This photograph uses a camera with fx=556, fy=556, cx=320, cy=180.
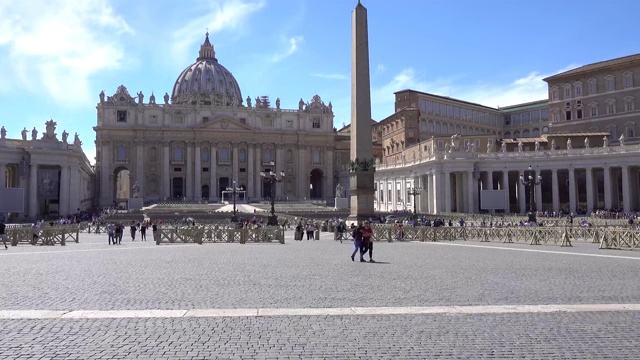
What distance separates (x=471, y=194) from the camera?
53.1 metres

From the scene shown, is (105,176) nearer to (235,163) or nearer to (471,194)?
(235,163)

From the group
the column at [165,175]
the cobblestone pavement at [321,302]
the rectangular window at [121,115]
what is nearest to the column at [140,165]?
the column at [165,175]

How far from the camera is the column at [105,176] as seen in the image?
8650cm

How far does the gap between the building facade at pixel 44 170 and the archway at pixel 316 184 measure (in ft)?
163

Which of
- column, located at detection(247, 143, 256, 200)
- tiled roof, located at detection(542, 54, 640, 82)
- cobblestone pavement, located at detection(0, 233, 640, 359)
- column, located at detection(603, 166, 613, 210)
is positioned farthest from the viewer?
column, located at detection(247, 143, 256, 200)

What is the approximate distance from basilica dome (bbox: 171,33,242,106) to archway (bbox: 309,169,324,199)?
2514 centimetres

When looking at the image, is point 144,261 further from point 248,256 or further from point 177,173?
point 177,173

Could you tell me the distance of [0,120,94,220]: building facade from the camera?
51.4 metres

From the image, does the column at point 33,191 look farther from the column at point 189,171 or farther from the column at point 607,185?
the column at point 607,185

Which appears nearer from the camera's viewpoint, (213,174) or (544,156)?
(544,156)

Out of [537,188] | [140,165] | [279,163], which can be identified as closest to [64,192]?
[140,165]

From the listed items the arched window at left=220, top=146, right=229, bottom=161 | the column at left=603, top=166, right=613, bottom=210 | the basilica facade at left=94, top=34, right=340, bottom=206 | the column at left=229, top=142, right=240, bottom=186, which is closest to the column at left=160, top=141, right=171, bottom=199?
the basilica facade at left=94, top=34, right=340, bottom=206

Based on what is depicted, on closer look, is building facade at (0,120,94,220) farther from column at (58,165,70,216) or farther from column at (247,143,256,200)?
column at (247,143,256,200)

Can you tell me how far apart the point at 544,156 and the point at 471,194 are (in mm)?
7510
